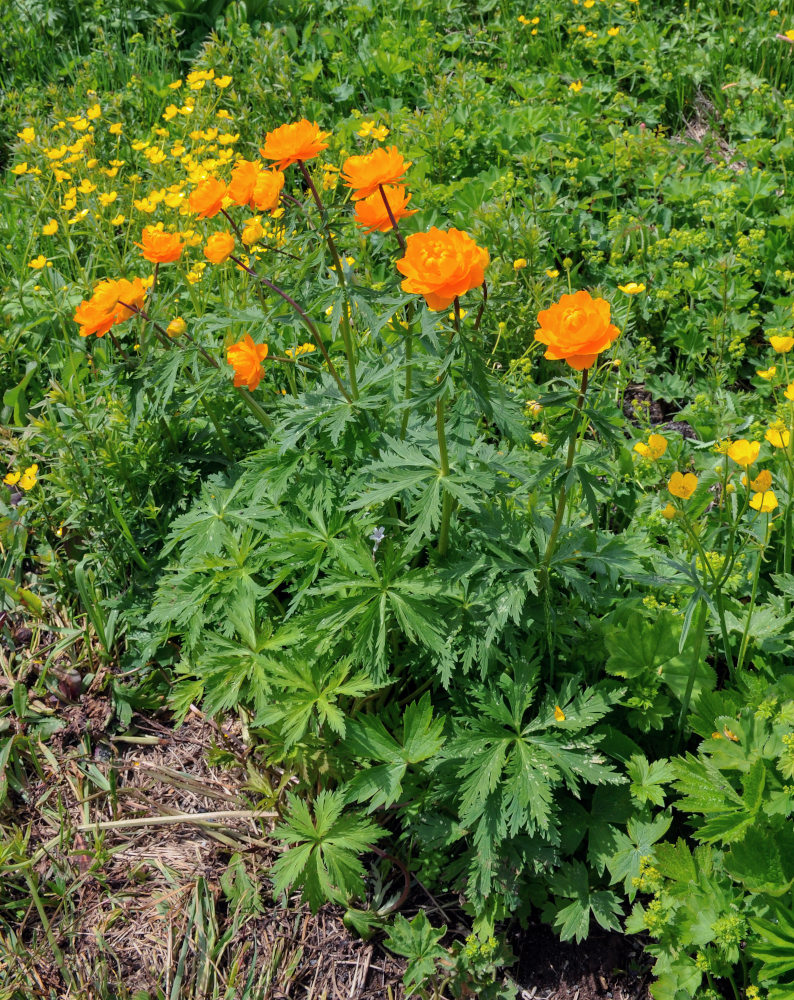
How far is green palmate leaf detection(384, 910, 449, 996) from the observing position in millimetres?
1819

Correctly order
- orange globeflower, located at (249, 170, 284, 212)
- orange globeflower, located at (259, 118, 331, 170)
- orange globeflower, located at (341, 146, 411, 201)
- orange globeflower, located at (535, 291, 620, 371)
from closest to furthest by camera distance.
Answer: orange globeflower, located at (535, 291, 620, 371)
orange globeflower, located at (341, 146, 411, 201)
orange globeflower, located at (259, 118, 331, 170)
orange globeflower, located at (249, 170, 284, 212)

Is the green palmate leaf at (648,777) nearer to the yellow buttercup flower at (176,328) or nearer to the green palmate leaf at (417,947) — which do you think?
the green palmate leaf at (417,947)

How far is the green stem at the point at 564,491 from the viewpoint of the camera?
150 cm

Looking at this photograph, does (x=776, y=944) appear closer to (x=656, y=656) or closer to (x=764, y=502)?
(x=656, y=656)

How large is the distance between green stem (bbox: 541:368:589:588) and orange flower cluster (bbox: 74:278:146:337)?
3.70 feet

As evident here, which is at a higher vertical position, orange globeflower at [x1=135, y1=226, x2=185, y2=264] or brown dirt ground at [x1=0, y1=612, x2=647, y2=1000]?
orange globeflower at [x1=135, y1=226, x2=185, y2=264]

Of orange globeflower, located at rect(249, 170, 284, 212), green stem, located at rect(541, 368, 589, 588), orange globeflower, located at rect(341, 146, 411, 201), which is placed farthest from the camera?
orange globeflower, located at rect(249, 170, 284, 212)

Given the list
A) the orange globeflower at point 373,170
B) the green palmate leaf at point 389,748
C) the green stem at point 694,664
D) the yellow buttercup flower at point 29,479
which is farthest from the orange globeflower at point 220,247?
the green stem at point 694,664

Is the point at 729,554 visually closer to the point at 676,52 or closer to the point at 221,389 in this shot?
the point at 221,389

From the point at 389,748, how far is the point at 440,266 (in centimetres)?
105

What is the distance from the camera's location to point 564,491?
64.2 inches

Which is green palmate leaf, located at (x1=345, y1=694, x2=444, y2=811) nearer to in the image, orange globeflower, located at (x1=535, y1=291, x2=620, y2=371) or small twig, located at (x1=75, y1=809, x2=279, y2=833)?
small twig, located at (x1=75, y1=809, x2=279, y2=833)

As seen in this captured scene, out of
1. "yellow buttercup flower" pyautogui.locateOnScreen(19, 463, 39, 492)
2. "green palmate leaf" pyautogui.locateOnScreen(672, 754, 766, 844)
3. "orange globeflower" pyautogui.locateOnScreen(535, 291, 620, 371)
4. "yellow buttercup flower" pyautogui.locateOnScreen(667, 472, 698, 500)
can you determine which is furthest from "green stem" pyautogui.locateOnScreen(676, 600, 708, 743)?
"yellow buttercup flower" pyautogui.locateOnScreen(19, 463, 39, 492)

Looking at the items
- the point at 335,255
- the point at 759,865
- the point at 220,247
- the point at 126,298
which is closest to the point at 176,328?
the point at 126,298
